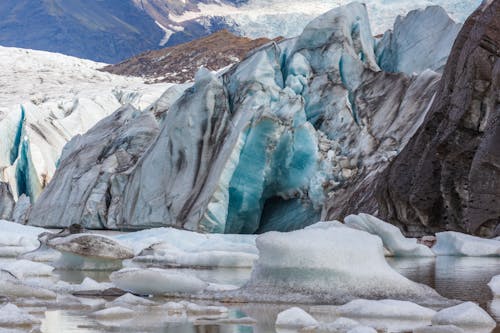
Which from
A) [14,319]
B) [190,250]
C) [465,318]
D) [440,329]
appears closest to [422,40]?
[190,250]

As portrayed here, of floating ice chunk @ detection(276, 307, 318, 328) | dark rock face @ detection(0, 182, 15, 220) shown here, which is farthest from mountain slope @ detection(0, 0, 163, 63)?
floating ice chunk @ detection(276, 307, 318, 328)

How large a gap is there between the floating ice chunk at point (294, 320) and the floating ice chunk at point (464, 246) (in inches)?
236

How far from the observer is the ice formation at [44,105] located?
22.4 m

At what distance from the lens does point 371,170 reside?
47.5 ft

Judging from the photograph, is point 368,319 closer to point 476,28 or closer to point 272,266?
point 272,266

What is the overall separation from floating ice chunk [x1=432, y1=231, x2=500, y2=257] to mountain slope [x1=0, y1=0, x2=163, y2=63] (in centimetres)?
10251

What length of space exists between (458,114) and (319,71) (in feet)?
17.1

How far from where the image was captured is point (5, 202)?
71.2 feet

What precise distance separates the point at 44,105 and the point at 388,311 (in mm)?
26374

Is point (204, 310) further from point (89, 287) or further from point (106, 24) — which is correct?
point (106, 24)

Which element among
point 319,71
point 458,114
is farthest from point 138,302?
point 319,71

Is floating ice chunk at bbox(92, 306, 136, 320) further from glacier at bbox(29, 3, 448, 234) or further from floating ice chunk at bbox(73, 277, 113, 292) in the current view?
glacier at bbox(29, 3, 448, 234)

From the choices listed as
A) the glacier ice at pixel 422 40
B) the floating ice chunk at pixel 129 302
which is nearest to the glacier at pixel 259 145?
the glacier ice at pixel 422 40

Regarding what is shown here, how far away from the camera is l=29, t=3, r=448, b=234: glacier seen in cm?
1414
